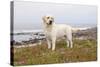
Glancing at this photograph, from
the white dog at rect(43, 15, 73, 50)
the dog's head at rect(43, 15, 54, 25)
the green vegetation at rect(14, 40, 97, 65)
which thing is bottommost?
the green vegetation at rect(14, 40, 97, 65)

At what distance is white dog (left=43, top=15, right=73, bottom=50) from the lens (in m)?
2.34

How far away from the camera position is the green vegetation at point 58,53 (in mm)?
2236

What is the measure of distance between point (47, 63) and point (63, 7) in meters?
0.70

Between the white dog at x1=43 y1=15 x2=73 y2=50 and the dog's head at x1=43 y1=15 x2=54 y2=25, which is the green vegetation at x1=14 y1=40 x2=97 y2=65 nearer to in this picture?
the white dog at x1=43 y1=15 x2=73 y2=50

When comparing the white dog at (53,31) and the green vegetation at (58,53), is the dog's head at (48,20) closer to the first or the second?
the white dog at (53,31)

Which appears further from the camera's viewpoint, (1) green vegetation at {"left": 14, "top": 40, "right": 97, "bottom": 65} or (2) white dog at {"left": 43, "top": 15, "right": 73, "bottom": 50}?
(2) white dog at {"left": 43, "top": 15, "right": 73, "bottom": 50}

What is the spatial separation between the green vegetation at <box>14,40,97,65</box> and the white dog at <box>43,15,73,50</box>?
6 centimetres

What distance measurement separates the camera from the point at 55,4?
2393mm

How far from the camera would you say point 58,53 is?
2.40 m

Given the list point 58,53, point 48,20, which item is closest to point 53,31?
point 48,20

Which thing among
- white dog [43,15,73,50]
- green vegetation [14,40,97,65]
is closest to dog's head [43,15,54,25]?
white dog [43,15,73,50]

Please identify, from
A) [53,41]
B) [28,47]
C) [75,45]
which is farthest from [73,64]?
[28,47]

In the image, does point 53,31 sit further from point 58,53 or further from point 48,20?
point 58,53

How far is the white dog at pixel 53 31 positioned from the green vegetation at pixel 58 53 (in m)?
0.06
